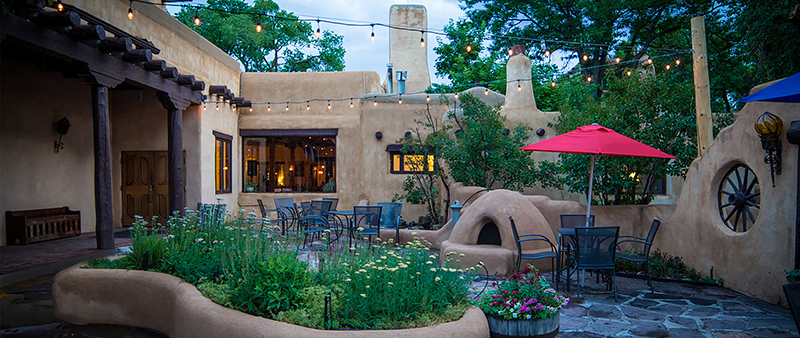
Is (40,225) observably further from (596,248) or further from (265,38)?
(265,38)

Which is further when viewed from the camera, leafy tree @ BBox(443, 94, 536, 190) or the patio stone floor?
leafy tree @ BBox(443, 94, 536, 190)

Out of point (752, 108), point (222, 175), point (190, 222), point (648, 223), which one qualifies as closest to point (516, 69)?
point (648, 223)

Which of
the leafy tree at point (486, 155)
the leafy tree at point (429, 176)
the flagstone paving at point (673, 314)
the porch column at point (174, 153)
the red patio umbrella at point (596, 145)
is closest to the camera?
the flagstone paving at point (673, 314)

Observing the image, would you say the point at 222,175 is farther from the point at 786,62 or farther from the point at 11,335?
the point at 786,62

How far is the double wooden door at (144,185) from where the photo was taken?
11742 mm

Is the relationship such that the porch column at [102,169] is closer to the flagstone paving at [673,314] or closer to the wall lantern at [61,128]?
the wall lantern at [61,128]

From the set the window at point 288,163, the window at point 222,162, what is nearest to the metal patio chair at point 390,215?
the window at point 288,163

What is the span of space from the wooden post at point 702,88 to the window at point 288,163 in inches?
362

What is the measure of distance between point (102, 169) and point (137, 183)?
4.42 meters

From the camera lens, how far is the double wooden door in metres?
11.7

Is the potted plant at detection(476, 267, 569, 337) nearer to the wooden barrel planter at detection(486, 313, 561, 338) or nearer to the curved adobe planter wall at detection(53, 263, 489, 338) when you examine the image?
the wooden barrel planter at detection(486, 313, 561, 338)

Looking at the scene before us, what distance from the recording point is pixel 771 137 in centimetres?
513

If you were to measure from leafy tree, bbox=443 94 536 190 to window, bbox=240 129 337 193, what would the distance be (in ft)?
14.2

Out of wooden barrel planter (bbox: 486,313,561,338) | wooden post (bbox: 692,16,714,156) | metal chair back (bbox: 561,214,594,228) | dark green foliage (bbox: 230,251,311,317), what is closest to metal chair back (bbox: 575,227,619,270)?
metal chair back (bbox: 561,214,594,228)
